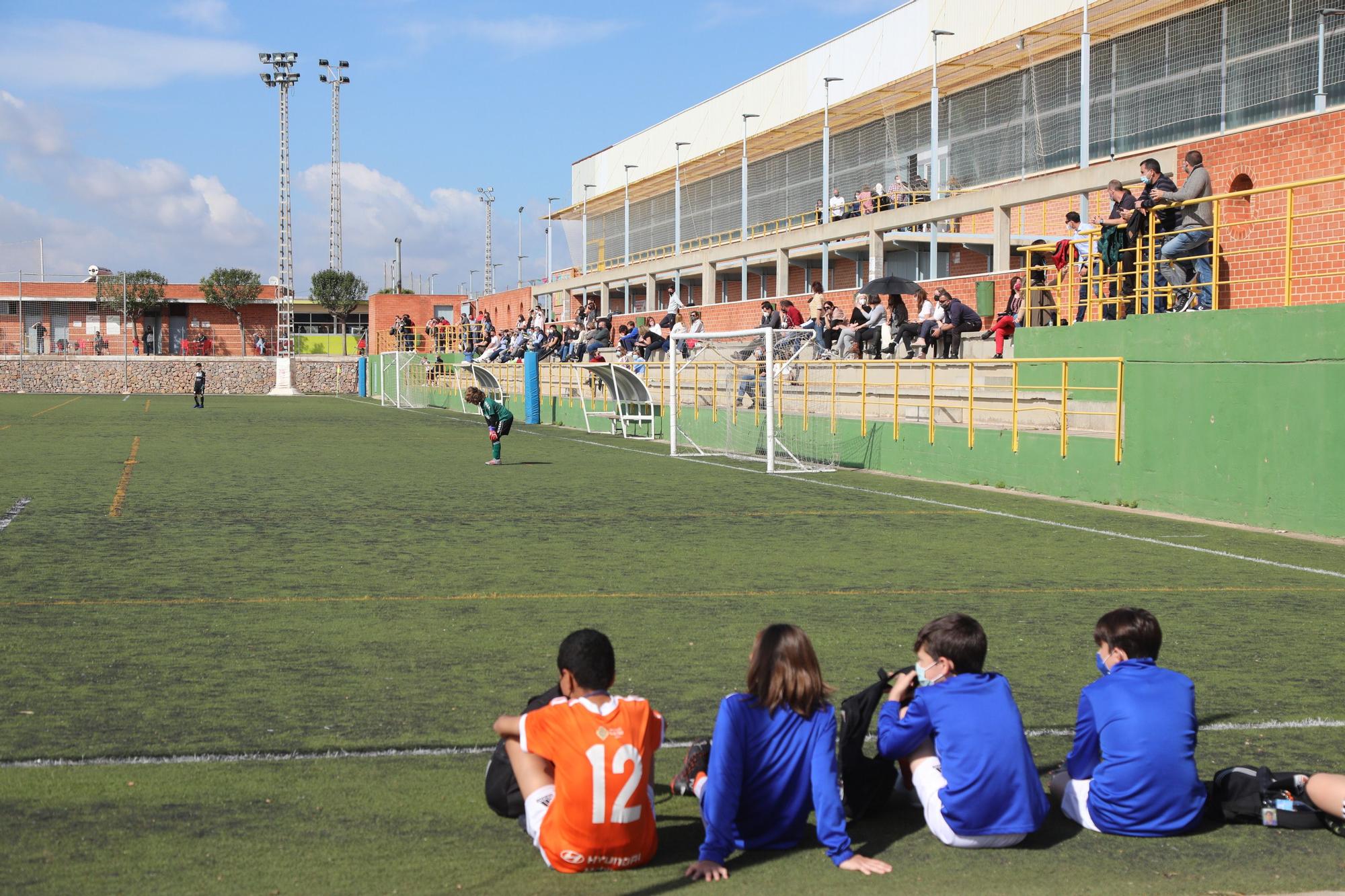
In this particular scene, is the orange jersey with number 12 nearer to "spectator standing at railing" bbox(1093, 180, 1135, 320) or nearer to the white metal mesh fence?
"spectator standing at railing" bbox(1093, 180, 1135, 320)

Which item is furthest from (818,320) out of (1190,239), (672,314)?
(672,314)

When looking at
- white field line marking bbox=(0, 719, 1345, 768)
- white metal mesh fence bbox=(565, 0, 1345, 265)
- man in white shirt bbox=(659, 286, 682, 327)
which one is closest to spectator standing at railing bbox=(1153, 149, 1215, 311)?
white field line marking bbox=(0, 719, 1345, 768)

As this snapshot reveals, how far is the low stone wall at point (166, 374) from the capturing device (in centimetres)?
7175

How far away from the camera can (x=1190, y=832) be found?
4.90 m

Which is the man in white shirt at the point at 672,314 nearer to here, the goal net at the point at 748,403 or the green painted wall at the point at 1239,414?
the goal net at the point at 748,403

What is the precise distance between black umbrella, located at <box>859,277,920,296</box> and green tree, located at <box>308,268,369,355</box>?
7163 cm

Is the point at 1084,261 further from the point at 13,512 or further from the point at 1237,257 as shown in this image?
the point at 13,512

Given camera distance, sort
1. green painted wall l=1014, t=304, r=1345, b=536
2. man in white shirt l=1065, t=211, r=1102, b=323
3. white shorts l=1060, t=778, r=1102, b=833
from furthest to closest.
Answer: man in white shirt l=1065, t=211, r=1102, b=323
green painted wall l=1014, t=304, r=1345, b=536
white shorts l=1060, t=778, r=1102, b=833

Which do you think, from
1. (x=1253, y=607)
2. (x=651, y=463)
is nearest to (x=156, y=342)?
(x=651, y=463)

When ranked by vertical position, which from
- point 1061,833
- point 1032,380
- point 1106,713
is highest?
point 1032,380

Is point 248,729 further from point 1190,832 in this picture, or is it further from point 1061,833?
point 1190,832

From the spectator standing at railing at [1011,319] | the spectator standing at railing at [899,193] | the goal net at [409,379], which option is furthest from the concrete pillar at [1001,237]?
the goal net at [409,379]

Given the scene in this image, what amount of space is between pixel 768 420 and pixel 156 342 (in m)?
73.1

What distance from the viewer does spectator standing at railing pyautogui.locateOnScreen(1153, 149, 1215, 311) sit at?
51.3ft
